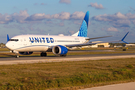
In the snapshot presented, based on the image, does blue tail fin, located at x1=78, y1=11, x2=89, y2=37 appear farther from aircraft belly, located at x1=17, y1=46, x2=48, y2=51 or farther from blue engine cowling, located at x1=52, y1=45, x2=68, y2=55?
aircraft belly, located at x1=17, y1=46, x2=48, y2=51

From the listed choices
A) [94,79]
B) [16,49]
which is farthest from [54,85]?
[16,49]

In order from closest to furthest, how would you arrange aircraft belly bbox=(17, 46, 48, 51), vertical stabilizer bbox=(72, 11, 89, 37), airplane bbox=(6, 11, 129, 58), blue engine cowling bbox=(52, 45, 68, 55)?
1. airplane bbox=(6, 11, 129, 58)
2. aircraft belly bbox=(17, 46, 48, 51)
3. blue engine cowling bbox=(52, 45, 68, 55)
4. vertical stabilizer bbox=(72, 11, 89, 37)

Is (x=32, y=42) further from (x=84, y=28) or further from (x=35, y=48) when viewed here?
(x=84, y=28)

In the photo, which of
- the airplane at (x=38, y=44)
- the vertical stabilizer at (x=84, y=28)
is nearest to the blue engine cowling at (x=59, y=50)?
the airplane at (x=38, y=44)

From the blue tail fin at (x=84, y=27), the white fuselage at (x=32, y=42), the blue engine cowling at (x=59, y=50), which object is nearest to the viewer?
the white fuselage at (x=32, y=42)

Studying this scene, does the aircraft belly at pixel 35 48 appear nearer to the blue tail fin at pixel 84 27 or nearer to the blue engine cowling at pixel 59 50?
the blue engine cowling at pixel 59 50

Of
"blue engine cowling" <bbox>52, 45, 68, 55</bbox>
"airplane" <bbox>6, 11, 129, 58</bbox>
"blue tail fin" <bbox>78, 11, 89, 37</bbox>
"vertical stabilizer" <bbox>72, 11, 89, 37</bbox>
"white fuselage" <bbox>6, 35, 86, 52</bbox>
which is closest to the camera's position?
"white fuselage" <bbox>6, 35, 86, 52</bbox>

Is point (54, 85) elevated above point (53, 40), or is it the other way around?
point (53, 40)

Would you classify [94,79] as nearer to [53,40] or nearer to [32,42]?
[32,42]

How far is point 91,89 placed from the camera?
9.54 meters

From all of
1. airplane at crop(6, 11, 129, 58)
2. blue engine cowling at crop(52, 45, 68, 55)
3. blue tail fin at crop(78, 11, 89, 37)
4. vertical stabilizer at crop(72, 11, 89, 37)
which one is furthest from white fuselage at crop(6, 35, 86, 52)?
blue tail fin at crop(78, 11, 89, 37)

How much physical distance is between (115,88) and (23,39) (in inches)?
1006

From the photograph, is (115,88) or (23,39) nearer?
(115,88)

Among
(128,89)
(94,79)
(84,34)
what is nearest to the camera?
(128,89)
